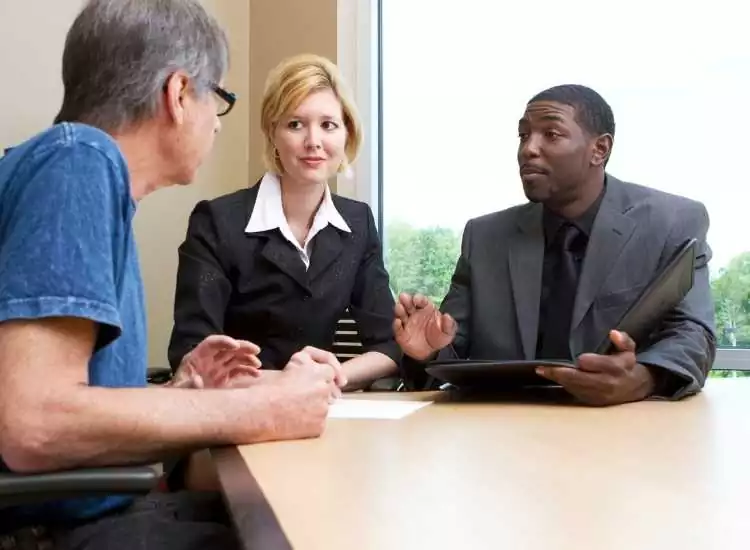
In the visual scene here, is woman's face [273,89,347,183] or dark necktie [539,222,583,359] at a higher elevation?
woman's face [273,89,347,183]

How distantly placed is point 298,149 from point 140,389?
4.18 feet

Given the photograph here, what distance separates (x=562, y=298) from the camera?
6.28ft

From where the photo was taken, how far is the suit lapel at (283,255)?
2162 millimetres

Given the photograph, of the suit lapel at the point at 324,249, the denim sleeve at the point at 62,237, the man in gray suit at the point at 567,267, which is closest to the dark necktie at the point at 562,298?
the man in gray suit at the point at 567,267

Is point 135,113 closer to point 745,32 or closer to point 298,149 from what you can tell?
point 298,149

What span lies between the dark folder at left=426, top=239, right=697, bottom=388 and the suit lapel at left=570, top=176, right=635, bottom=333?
0.58 ft

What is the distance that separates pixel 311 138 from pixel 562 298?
0.77m

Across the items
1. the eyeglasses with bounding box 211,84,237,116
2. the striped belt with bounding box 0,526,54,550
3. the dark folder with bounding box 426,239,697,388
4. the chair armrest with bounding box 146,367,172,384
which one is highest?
the eyeglasses with bounding box 211,84,237,116

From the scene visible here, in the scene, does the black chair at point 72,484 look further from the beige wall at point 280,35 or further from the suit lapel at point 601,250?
the beige wall at point 280,35

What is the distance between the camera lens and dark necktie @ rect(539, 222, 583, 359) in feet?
6.17

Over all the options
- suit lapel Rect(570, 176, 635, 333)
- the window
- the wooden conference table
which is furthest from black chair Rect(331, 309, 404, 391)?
the wooden conference table

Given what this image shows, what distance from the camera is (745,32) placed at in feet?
8.07

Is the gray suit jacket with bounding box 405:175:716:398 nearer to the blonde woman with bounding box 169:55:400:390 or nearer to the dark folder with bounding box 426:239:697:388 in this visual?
the dark folder with bounding box 426:239:697:388

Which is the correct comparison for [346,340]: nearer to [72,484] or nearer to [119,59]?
[119,59]
